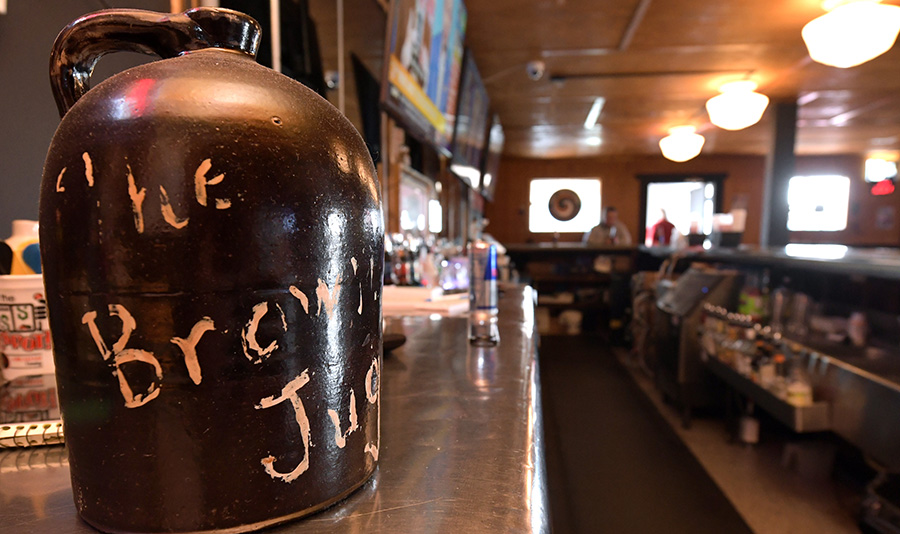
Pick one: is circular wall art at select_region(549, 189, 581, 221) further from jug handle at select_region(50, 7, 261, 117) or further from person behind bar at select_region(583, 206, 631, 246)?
jug handle at select_region(50, 7, 261, 117)

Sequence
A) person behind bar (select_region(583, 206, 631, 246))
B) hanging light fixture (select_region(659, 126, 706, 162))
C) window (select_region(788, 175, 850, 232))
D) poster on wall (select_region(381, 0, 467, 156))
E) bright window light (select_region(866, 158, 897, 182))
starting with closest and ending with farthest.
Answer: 1. poster on wall (select_region(381, 0, 467, 156))
2. hanging light fixture (select_region(659, 126, 706, 162))
3. person behind bar (select_region(583, 206, 631, 246))
4. bright window light (select_region(866, 158, 897, 182))
5. window (select_region(788, 175, 850, 232))

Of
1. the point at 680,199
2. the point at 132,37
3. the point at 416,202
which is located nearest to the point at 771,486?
the point at 416,202

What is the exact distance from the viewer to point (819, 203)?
33.9ft

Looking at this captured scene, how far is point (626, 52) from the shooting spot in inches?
172

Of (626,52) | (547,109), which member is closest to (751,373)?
(626,52)

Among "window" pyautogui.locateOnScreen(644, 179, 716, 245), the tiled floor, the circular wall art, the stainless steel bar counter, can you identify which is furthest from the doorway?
the stainless steel bar counter

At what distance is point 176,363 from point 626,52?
4832 mm

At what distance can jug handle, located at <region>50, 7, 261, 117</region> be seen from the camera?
0.42m

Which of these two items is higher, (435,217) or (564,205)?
(564,205)

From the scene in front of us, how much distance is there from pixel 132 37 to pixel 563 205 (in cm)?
1061

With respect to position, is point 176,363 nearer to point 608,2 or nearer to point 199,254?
point 199,254

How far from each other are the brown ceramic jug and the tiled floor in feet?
7.86

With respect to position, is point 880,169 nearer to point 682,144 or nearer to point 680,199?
point 680,199

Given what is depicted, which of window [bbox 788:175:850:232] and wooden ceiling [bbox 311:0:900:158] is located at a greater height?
wooden ceiling [bbox 311:0:900:158]
